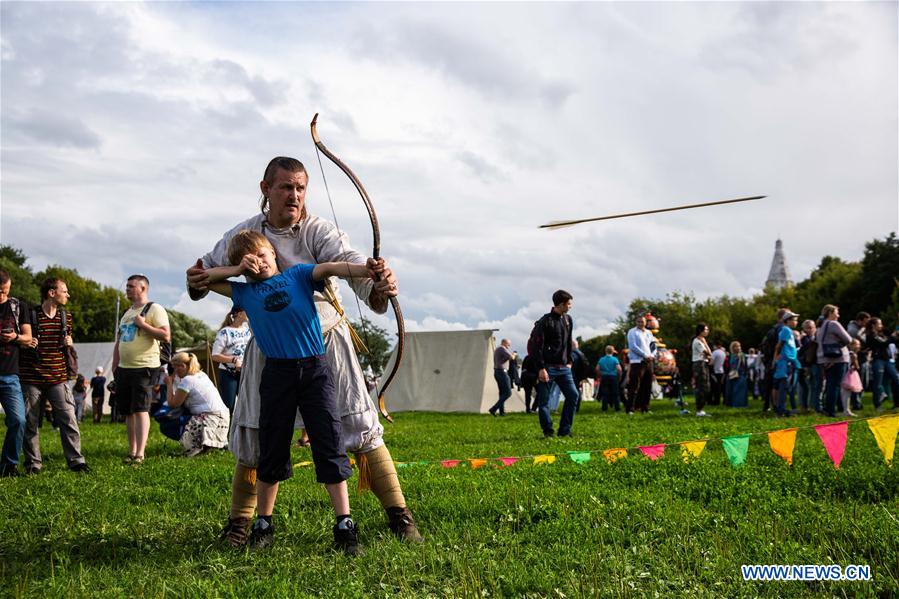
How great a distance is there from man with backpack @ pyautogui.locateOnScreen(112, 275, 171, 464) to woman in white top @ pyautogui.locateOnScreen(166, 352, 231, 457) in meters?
0.73

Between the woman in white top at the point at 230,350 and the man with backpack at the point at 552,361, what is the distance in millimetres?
3726

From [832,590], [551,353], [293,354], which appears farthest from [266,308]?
[551,353]

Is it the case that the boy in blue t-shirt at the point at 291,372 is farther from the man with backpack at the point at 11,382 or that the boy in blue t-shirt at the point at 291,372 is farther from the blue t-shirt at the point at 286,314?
the man with backpack at the point at 11,382

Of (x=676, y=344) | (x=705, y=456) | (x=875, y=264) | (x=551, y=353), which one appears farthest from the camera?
(x=676, y=344)

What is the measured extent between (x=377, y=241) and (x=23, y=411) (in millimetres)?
→ 5456

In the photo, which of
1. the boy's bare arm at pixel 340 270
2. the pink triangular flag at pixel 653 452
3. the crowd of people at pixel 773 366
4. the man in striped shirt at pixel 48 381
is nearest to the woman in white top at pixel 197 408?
the man in striped shirt at pixel 48 381

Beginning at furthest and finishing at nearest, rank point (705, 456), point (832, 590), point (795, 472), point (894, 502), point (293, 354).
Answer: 1. point (705, 456)
2. point (795, 472)
3. point (894, 502)
4. point (293, 354)
5. point (832, 590)

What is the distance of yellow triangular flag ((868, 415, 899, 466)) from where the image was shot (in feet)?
18.6

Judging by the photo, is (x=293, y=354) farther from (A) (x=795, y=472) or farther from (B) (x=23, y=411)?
(B) (x=23, y=411)

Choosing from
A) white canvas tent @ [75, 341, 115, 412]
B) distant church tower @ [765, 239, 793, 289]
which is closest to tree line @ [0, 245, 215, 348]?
white canvas tent @ [75, 341, 115, 412]

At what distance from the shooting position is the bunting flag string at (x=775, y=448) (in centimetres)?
580

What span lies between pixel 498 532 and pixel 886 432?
3.15 m

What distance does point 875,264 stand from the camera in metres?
50.5

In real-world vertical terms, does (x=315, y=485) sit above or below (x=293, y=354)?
below
